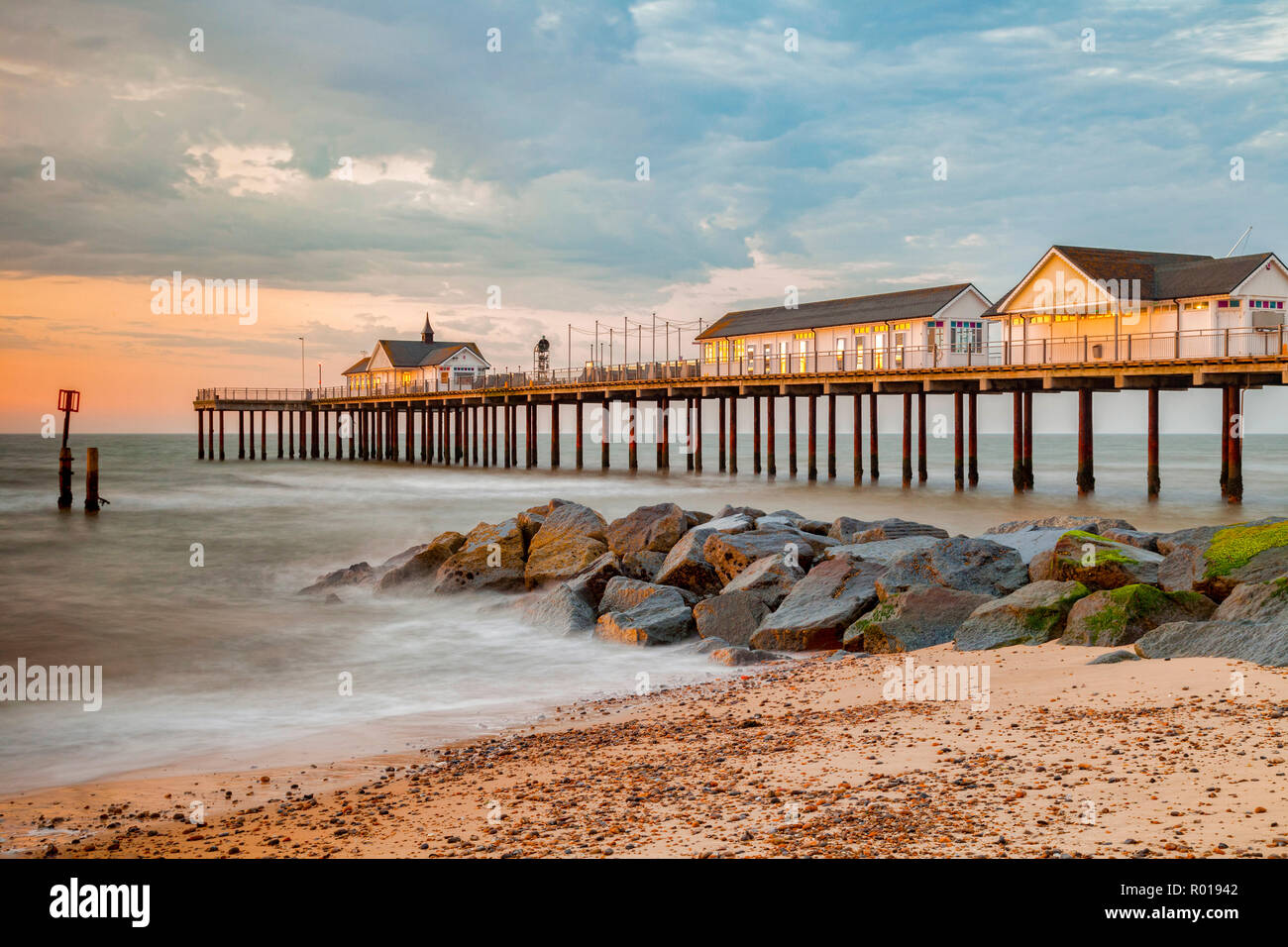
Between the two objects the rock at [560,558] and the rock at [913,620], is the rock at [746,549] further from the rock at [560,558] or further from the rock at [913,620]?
the rock at [913,620]

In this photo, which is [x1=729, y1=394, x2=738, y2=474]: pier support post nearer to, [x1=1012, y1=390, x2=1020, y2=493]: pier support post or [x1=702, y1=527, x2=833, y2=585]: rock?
[x1=1012, y1=390, x2=1020, y2=493]: pier support post

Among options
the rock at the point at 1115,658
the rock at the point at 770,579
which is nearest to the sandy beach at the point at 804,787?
the rock at the point at 1115,658

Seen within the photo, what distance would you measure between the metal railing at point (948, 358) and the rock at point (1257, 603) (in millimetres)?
19742

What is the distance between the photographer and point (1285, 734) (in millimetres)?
5953

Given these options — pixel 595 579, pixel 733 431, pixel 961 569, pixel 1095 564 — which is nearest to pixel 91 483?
pixel 733 431

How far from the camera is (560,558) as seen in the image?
56.3 ft

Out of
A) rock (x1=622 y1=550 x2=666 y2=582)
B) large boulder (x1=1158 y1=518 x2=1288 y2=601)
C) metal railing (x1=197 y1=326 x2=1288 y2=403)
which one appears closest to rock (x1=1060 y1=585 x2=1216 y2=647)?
large boulder (x1=1158 y1=518 x2=1288 y2=601)

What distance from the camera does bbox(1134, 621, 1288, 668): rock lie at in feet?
25.8

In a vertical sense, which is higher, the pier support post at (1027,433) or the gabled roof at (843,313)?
the gabled roof at (843,313)

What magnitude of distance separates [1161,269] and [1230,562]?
2733 centimetres

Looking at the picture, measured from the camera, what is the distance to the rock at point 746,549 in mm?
14953

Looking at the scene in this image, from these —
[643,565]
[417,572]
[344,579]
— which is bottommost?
[344,579]

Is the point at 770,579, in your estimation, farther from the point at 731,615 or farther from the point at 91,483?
the point at 91,483

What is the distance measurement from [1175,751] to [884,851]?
2294 mm
